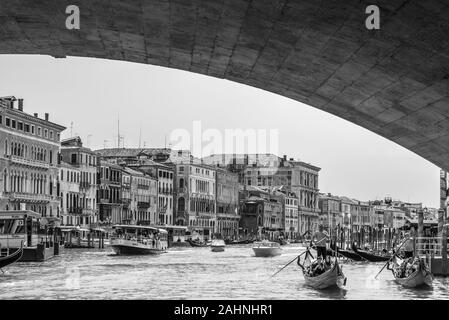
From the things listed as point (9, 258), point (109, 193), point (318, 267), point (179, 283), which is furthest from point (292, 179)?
point (318, 267)

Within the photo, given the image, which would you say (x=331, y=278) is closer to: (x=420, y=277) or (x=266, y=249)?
(x=420, y=277)

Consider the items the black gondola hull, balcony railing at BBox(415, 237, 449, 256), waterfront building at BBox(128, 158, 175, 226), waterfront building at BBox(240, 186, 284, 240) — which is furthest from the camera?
waterfront building at BBox(240, 186, 284, 240)

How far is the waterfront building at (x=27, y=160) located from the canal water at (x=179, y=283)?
58.4 feet

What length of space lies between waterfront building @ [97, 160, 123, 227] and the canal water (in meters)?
34.5

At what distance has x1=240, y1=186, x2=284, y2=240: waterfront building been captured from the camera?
359 feet

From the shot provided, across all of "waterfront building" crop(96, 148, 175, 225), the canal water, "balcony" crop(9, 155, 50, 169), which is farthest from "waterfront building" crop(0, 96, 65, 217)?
"waterfront building" crop(96, 148, 175, 225)

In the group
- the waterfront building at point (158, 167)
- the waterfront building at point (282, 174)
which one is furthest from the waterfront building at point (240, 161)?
the waterfront building at point (158, 167)

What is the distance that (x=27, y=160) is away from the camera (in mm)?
58875

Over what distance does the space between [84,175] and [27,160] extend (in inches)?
488

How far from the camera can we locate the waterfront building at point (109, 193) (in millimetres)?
74062

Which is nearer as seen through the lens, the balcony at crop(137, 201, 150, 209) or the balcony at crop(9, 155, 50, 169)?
the balcony at crop(9, 155, 50, 169)

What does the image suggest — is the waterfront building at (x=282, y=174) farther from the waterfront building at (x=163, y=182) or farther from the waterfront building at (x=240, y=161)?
the waterfront building at (x=163, y=182)

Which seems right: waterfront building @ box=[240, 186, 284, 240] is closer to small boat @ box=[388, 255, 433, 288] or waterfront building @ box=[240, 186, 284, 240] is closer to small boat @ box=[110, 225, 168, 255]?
small boat @ box=[110, 225, 168, 255]
